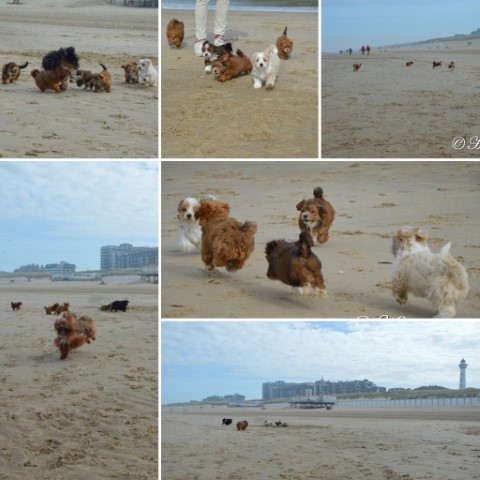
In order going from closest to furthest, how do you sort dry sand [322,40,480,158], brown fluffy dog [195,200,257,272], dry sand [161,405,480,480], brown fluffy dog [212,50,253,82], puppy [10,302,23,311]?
1. brown fluffy dog [195,200,257,272]
2. dry sand [161,405,480,480]
3. puppy [10,302,23,311]
4. dry sand [322,40,480,158]
5. brown fluffy dog [212,50,253,82]

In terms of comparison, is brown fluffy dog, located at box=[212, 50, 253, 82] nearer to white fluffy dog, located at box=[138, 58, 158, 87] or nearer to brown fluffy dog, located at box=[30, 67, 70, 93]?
white fluffy dog, located at box=[138, 58, 158, 87]

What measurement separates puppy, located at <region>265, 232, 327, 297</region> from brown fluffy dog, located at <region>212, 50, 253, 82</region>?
154 centimetres

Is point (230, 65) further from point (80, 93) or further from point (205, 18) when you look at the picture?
point (80, 93)

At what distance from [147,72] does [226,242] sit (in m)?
1.62

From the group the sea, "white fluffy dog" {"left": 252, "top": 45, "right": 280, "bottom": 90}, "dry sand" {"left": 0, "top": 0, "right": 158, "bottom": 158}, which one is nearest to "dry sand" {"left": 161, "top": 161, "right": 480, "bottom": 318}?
"dry sand" {"left": 0, "top": 0, "right": 158, "bottom": 158}

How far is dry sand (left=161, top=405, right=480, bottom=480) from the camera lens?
19.5 feet

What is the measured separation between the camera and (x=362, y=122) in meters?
6.71

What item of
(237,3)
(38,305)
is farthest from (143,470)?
(237,3)

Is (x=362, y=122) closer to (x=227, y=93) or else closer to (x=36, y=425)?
(x=227, y=93)

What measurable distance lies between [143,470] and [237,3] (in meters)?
3.44

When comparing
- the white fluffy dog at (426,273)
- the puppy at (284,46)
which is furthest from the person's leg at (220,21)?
the white fluffy dog at (426,273)

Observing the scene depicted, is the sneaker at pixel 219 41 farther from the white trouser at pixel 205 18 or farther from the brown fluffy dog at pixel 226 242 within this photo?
the brown fluffy dog at pixel 226 242

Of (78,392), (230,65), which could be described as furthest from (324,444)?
(230,65)

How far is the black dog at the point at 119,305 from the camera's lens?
6277 mm
